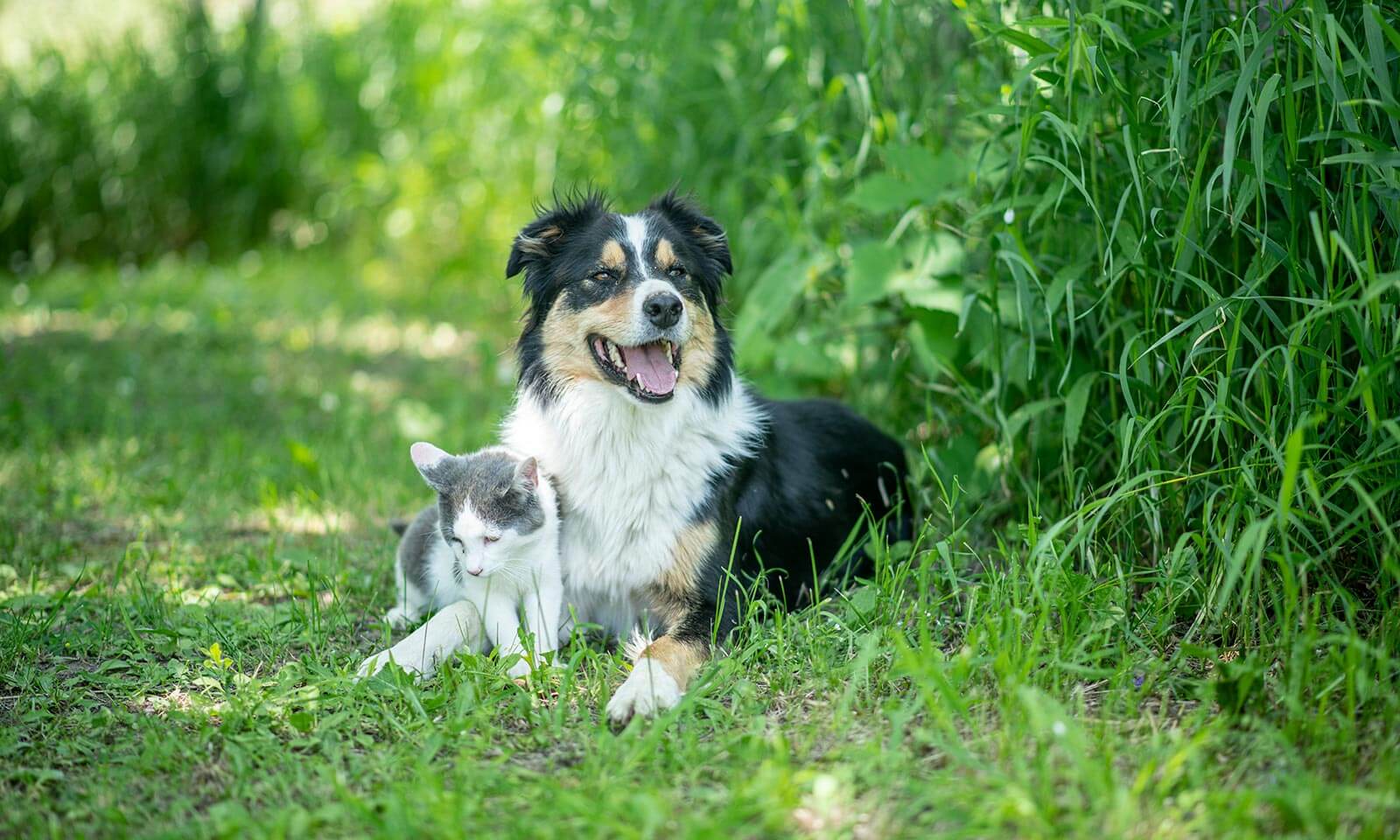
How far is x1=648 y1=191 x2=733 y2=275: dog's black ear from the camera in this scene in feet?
12.3

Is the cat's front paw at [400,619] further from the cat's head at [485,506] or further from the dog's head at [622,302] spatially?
the dog's head at [622,302]

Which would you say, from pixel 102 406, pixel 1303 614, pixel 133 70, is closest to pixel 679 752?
pixel 1303 614

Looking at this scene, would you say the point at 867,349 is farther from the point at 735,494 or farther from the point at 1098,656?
the point at 1098,656

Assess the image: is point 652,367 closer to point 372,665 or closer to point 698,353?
point 698,353

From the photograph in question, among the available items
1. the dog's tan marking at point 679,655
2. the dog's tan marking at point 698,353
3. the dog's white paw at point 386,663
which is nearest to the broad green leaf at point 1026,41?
the dog's tan marking at point 698,353

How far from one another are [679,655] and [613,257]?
1.20m

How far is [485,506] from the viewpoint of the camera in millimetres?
3146

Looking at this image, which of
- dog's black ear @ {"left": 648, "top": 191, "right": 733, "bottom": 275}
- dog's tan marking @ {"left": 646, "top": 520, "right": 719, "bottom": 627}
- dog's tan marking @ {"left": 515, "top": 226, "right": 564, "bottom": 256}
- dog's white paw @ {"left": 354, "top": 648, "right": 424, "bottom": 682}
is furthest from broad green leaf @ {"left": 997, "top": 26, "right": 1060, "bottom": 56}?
dog's white paw @ {"left": 354, "top": 648, "right": 424, "bottom": 682}

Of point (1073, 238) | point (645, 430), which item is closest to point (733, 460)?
point (645, 430)

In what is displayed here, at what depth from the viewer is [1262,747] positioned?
2.46m

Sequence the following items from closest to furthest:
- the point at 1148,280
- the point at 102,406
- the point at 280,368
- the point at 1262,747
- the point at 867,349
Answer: the point at 1262,747, the point at 1148,280, the point at 867,349, the point at 102,406, the point at 280,368

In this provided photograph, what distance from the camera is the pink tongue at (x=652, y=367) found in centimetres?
340

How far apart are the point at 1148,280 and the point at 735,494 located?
4.42ft

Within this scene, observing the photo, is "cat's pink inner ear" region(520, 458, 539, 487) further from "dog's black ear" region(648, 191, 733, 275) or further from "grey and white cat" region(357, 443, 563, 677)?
"dog's black ear" region(648, 191, 733, 275)
